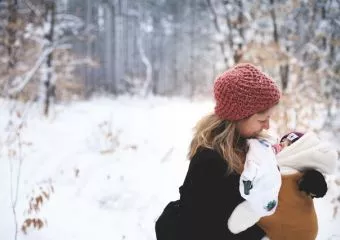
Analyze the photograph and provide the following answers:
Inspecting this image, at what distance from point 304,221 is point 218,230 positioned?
0.43 meters

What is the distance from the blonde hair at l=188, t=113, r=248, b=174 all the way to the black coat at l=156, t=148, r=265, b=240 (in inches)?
1.6

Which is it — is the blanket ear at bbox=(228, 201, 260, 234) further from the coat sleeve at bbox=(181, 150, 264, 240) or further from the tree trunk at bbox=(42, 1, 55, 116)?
the tree trunk at bbox=(42, 1, 55, 116)

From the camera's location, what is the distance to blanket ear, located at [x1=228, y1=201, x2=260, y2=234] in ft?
5.61

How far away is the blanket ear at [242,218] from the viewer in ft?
5.61

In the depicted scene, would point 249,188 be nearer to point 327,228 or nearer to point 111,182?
point 327,228

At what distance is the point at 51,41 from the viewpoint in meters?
11.1

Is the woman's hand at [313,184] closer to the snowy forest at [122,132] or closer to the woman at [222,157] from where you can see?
the woman at [222,157]

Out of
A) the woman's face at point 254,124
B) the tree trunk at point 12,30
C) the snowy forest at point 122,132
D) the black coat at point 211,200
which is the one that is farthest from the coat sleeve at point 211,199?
the tree trunk at point 12,30

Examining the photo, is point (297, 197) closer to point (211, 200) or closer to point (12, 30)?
point (211, 200)

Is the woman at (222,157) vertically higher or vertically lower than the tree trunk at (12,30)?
lower

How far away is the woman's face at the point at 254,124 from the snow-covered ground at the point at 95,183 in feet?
6.72

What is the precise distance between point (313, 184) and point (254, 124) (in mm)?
427

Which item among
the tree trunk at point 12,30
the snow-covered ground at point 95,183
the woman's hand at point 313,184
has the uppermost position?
the tree trunk at point 12,30

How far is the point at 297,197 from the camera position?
5.95ft
